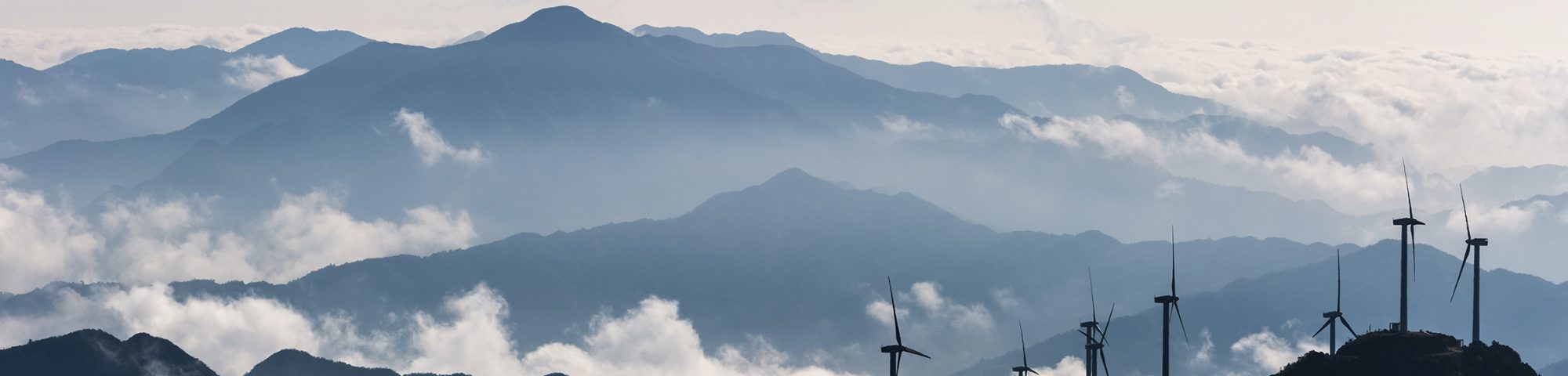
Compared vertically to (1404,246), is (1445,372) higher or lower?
lower

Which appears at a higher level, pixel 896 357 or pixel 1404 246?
pixel 1404 246

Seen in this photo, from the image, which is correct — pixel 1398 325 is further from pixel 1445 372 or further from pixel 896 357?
pixel 896 357

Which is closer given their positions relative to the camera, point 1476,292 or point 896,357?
point 896,357

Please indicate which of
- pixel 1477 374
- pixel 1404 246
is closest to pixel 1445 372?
pixel 1477 374

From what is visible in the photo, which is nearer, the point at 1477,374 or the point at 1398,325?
the point at 1477,374

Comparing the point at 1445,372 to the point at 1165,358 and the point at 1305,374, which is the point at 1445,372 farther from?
the point at 1165,358

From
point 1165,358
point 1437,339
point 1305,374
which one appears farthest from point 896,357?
point 1437,339
